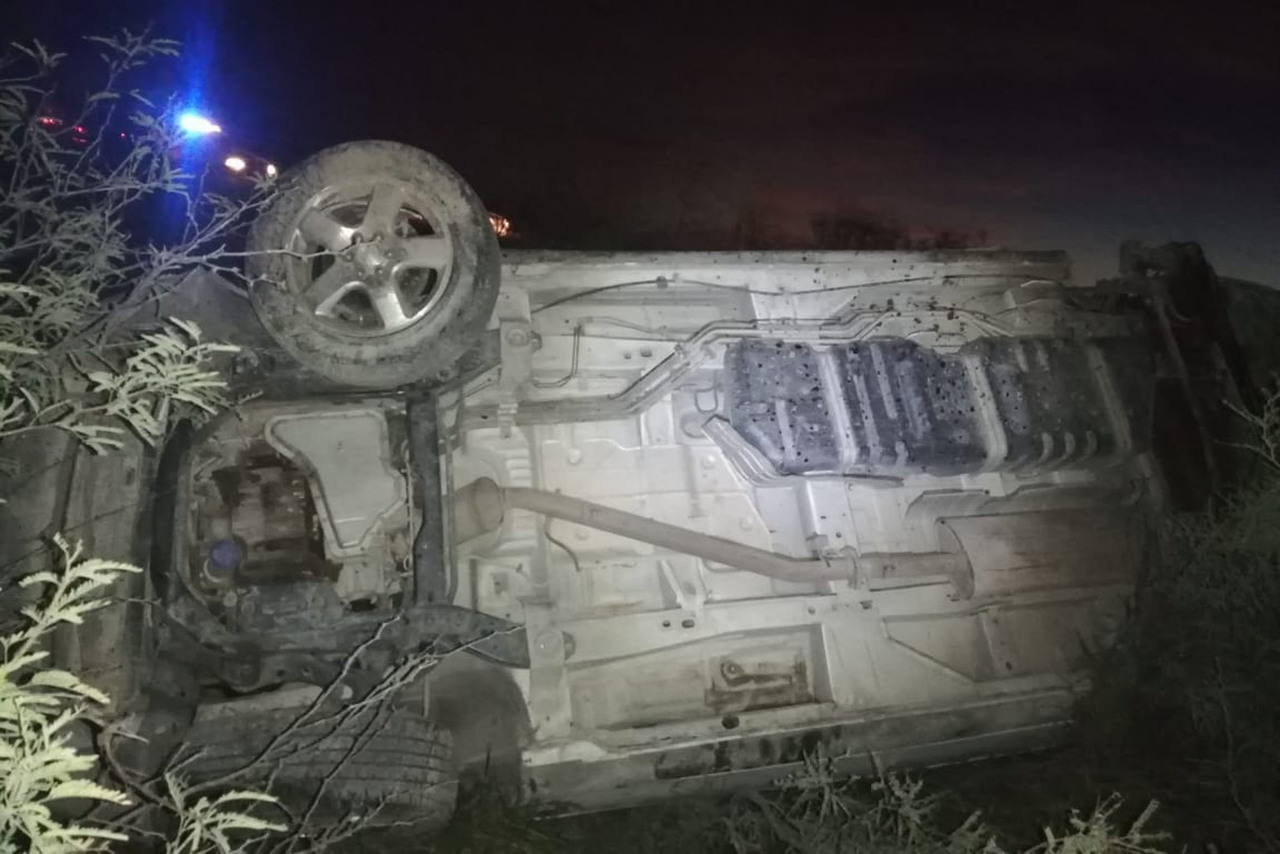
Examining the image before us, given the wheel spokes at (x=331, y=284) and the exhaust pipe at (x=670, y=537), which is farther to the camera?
the exhaust pipe at (x=670, y=537)

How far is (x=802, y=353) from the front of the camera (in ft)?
13.1

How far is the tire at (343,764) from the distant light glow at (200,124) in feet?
19.6

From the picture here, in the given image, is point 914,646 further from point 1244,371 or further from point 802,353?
point 1244,371

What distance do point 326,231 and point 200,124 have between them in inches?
206

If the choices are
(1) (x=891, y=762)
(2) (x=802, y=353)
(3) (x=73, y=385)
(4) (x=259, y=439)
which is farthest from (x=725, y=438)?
(3) (x=73, y=385)

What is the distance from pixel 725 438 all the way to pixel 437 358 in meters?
1.31

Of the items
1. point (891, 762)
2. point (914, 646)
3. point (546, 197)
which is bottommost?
point (891, 762)

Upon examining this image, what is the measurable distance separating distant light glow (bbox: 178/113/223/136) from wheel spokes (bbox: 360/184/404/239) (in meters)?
4.93

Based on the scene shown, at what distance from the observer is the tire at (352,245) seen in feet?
10.5

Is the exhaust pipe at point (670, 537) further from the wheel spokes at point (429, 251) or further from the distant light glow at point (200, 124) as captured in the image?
the distant light glow at point (200, 124)

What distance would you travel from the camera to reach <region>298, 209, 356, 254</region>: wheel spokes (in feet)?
10.7

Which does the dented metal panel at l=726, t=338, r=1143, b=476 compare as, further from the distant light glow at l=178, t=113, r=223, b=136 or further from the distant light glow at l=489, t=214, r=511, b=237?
the distant light glow at l=489, t=214, r=511, b=237

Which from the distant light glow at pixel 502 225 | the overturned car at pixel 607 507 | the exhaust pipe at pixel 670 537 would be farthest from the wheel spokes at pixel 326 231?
the distant light glow at pixel 502 225

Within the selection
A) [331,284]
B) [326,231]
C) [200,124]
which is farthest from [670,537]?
[200,124]
